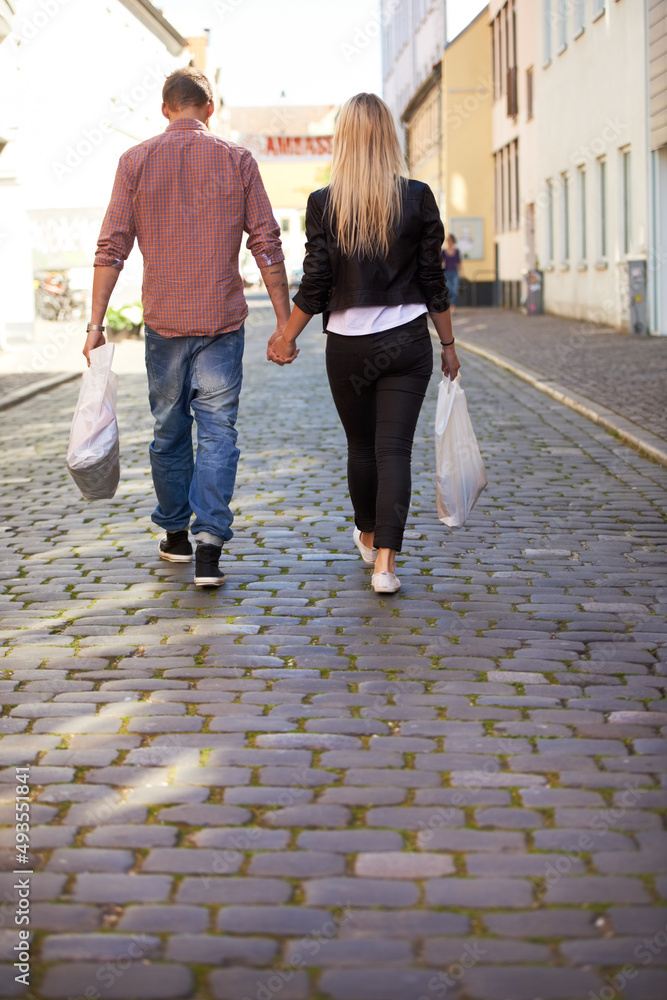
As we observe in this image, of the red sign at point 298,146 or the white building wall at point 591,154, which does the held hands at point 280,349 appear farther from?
the red sign at point 298,146

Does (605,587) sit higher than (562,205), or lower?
lower

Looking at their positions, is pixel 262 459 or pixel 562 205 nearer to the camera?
pixel 262 459

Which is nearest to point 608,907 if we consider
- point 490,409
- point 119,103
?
point 490,409

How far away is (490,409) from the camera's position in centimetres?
1295

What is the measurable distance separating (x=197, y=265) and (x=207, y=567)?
48.9 inches

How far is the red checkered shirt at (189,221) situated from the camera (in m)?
5.67

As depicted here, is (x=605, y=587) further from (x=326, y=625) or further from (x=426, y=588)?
(x=326, y=625)

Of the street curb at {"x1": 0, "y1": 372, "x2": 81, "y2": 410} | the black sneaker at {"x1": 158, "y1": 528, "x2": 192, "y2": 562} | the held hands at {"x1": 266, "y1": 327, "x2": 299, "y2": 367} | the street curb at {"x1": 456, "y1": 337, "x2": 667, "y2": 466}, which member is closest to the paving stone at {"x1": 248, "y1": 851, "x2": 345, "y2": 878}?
the held hands at {"x1": 266, "y1": 327, "x2": 299, "y2": 367}

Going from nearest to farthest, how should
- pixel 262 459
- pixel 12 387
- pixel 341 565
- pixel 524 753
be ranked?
pixel 524 753
pixel 341 565
pixel 262 459
pixel 12 387

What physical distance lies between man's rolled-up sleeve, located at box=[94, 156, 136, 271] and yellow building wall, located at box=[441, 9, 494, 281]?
36.9 m

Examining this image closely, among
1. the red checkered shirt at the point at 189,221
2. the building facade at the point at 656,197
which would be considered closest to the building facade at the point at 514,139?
the building facade at the point at 656,197

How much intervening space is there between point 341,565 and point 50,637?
1597mm

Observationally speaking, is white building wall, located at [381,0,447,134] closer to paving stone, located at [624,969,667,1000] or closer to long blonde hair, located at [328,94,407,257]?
long blonde hair, located at [328,94,407,257]

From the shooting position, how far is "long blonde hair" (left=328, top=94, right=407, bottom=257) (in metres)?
5.30
